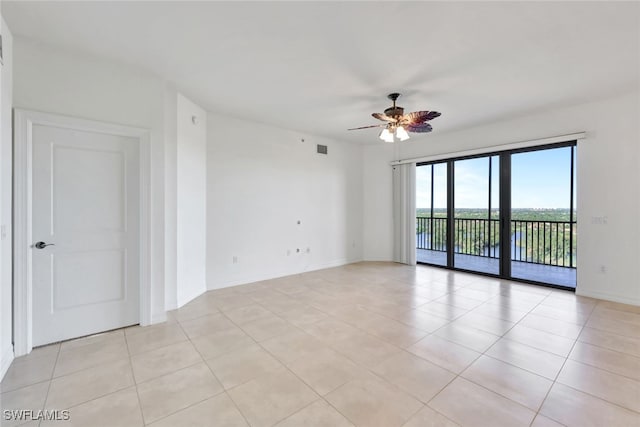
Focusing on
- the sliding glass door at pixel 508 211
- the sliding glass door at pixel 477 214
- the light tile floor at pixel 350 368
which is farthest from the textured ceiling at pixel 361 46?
the light tile floor at pixel 350 368

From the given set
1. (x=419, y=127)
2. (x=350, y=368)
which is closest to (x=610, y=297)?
(x=419, y=127)

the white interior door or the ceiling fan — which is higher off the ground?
the ceiling fan

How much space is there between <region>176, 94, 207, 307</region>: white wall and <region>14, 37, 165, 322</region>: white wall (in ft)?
1.53

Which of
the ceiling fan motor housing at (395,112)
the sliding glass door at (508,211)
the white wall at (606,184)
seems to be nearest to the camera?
the ceiling fan motor housing at (395,112)

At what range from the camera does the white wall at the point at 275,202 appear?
14.5ft

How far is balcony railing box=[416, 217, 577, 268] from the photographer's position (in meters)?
4.82

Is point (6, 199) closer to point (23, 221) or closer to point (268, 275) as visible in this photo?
point (23, 221)

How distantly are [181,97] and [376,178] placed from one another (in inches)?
173

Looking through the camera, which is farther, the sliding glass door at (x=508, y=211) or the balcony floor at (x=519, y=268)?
the balcony floor at (x=519, y=268)

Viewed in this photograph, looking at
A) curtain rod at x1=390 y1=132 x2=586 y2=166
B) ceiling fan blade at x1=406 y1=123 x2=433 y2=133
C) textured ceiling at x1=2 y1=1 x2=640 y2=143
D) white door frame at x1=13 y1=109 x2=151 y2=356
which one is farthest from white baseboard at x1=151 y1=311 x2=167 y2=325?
curtain rod at x1=390 y1=132 x2=586 y2=166

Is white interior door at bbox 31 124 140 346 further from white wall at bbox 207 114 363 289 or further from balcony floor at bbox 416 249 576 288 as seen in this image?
balcony floor at bbox 416 249 576 288

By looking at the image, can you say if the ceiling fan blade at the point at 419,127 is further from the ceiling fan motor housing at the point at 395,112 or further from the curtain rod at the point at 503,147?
the curtain rod at the point at 503,147

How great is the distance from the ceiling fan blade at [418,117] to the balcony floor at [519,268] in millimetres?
3468

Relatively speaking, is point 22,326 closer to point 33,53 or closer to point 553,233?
point 33,53
